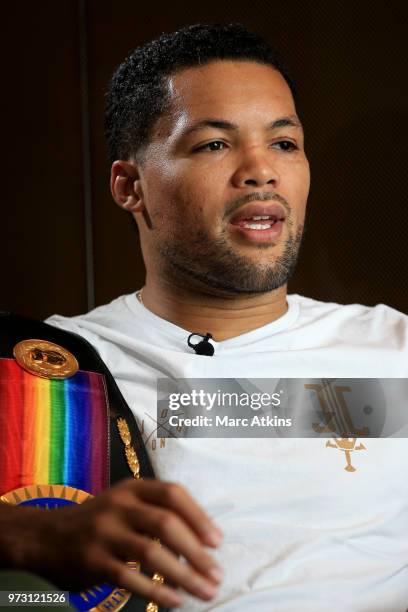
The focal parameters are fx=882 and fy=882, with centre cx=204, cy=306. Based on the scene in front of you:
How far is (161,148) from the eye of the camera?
1.33m

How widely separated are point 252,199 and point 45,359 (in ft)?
1.18

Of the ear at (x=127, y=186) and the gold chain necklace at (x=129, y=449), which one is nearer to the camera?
the gold chain necklace at (x=129, y=449)

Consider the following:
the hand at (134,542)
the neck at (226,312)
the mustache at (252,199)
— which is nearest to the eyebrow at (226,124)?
the mustache at (252,199)

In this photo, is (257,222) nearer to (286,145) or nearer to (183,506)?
(286,145)

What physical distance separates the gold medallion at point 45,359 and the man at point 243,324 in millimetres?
74

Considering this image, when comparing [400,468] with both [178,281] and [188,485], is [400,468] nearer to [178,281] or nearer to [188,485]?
[188,485]

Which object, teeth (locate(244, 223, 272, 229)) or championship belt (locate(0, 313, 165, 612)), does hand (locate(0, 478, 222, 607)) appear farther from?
teeth (locate(244, 223, 272, 229))

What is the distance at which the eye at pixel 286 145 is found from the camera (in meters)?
1.28

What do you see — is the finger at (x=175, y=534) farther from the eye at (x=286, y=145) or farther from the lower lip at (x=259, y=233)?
the eye at (x=286, y=145)

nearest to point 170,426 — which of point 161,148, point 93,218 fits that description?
point 161,148

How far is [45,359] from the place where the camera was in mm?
1210

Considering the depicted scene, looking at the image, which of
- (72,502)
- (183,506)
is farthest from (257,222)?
(183,506)

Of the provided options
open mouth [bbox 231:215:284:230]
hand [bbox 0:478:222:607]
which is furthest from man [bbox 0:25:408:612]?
hand [bbox 0:478:222:607]

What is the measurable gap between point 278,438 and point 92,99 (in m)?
1.10
